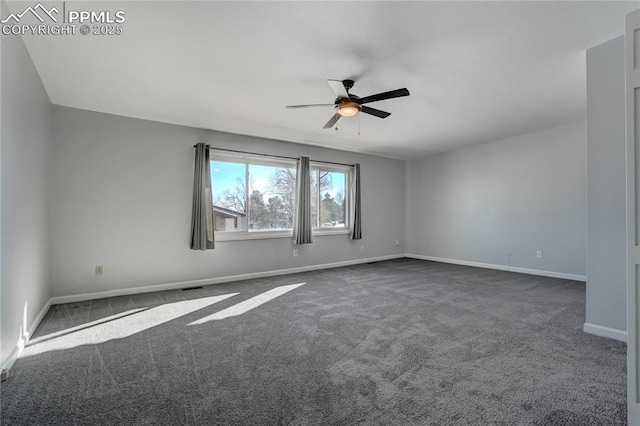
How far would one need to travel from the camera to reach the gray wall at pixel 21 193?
2.18m

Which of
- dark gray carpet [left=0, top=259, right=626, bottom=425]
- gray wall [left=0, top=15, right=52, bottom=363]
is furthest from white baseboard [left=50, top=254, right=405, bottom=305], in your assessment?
gray wall [left=0, top=15, right=52, bottom=363]

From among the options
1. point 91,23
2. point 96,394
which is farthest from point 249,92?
point 96,394

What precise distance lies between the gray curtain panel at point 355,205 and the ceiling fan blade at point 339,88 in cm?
363

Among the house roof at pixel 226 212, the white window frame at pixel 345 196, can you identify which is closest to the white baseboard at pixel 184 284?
the white window frame at pixel 345 196

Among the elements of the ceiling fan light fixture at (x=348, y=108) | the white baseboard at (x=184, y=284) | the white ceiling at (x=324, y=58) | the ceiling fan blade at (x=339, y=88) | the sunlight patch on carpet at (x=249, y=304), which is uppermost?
the white ceiling at (x=324, y=58)

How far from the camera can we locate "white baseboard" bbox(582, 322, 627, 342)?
2599 mm

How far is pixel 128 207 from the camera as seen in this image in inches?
169

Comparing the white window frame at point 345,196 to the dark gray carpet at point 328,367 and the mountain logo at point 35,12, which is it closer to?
the dark gray carpet at point 328,367

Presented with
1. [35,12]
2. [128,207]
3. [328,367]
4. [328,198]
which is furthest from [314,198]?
[35,12]

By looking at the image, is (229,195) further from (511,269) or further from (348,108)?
(511,269)

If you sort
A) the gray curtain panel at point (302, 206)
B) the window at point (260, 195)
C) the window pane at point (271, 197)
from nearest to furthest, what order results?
the window at point (260, 195) < the window pane at point (271, 197) < the gray curtain panel at point (302, 206)

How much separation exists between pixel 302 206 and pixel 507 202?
13.2 ft

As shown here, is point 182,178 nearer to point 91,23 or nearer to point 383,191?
point 91,23

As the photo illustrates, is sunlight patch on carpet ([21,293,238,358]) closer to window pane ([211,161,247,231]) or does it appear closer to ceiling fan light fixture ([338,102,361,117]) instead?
window pane ([211,161,247,231])
